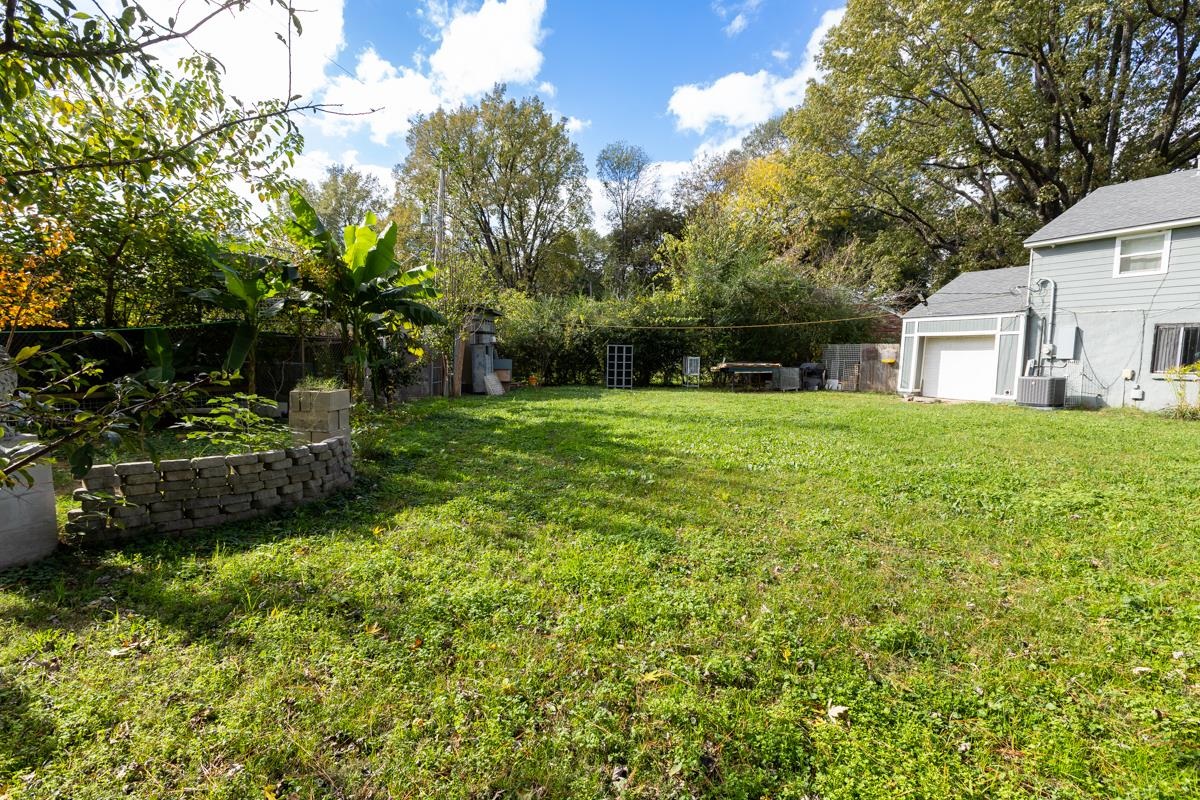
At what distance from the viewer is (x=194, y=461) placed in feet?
11.7

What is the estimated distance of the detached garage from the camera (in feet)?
43.2

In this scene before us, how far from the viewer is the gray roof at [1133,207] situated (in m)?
10.8

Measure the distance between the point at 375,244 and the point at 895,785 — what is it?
22.4 feet

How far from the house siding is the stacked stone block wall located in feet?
53.4

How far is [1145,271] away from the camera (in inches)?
435

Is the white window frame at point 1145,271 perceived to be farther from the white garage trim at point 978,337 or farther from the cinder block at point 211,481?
the cinder block at point 211,481

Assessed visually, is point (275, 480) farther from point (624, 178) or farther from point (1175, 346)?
point (624, 178)

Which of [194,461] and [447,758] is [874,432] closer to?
[447,758]

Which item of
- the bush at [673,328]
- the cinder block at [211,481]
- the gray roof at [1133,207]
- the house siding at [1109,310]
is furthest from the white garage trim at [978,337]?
the cinder block at [211,481]

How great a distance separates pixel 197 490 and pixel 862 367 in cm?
1934

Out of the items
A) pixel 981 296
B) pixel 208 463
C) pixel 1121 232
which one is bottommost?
pixel 208 463

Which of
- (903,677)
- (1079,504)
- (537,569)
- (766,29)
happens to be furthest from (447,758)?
(766,29)

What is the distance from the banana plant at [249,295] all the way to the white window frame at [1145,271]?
1726 cm

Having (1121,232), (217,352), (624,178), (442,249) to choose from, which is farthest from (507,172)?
(1121,232)
